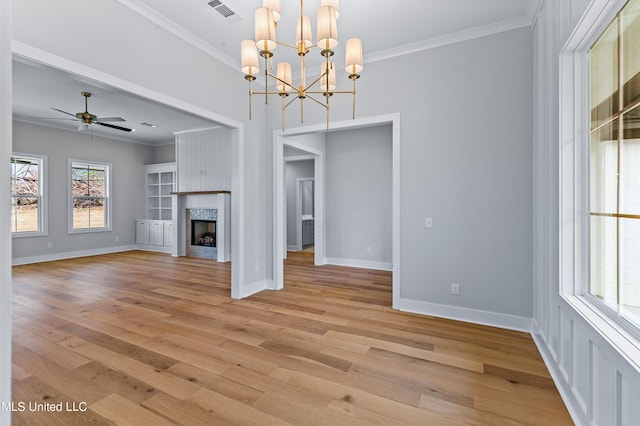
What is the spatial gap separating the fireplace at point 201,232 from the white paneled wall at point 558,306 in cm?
622

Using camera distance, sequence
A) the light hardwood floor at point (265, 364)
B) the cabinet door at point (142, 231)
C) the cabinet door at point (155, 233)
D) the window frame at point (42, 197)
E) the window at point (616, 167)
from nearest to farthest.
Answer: the window at point (616, 167)
the light hardwood floor at point (265, 364)
the window frame at point (42, 197)
the cabinet door at point (155, 233)
the cabinet door at point (142, 231)

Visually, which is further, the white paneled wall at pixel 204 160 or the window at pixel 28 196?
the white paneled wall at pixel 204 160

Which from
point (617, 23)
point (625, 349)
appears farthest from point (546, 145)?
point (625, 349)

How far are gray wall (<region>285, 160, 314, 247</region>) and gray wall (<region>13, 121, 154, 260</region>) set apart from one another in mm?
3972

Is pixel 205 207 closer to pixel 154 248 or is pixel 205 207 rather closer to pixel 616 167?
pixel 154 248

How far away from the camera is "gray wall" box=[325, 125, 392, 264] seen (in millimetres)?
5730

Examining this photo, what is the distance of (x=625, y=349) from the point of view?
52.5 inches

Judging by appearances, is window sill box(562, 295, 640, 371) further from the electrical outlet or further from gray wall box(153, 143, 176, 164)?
gray wall box(153, 143, 176, 164)

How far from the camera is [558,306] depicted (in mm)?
2150

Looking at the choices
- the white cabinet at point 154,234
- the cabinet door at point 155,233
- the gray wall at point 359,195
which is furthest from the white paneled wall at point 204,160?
the gray wall at point 359,195

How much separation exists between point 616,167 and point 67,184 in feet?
29.8

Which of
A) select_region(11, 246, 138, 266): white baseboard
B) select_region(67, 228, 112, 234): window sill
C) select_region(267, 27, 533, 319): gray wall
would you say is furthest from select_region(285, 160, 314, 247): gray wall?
select_region(267, 27, 533, 319): gray wall

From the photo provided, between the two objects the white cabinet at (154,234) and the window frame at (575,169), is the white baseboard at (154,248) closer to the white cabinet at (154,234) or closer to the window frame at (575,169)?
the white cabinet at (154,234)

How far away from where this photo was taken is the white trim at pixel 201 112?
2184 millimetres
